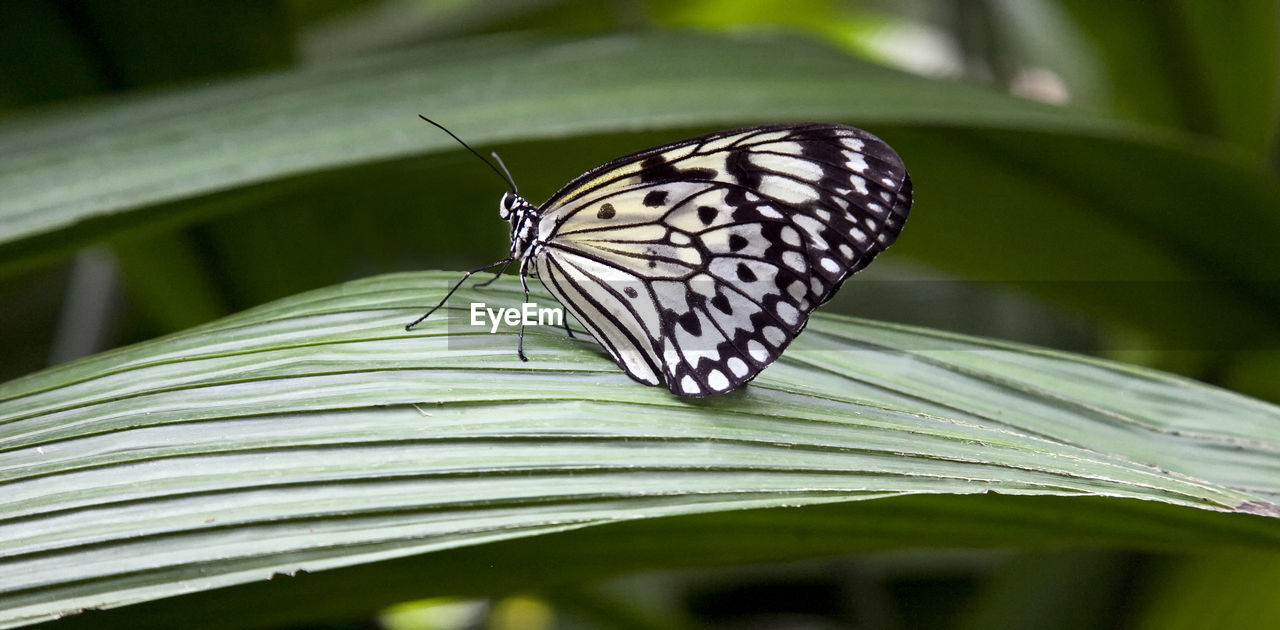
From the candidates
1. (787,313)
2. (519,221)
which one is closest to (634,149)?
(519,221)

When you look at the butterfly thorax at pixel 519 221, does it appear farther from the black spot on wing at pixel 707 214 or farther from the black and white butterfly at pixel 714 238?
the black spot on wing at pixel 707 214

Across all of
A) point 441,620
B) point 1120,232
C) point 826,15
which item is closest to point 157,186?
point 1120,232

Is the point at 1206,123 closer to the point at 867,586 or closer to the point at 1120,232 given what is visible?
the point at 1120,232

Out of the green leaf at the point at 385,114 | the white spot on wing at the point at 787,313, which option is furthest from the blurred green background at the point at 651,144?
the white spot on wing at the point at 787,313

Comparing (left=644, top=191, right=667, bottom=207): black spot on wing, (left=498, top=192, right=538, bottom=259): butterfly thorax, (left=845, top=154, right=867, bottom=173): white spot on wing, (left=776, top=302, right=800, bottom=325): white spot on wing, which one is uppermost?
(left=498, top=192, right=538, bottom=259): butterfly thorax

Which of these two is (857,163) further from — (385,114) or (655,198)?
(385,114)

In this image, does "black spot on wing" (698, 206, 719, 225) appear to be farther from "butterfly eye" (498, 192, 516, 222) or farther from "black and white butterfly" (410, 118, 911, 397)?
"butterfly eye" (498, 192, 516, 222)

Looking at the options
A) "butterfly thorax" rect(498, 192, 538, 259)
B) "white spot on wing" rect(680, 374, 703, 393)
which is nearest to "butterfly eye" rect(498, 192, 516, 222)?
"butterfly thorax" rect(498, 192, 538, 259)

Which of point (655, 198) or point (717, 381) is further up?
point (655, 198)
